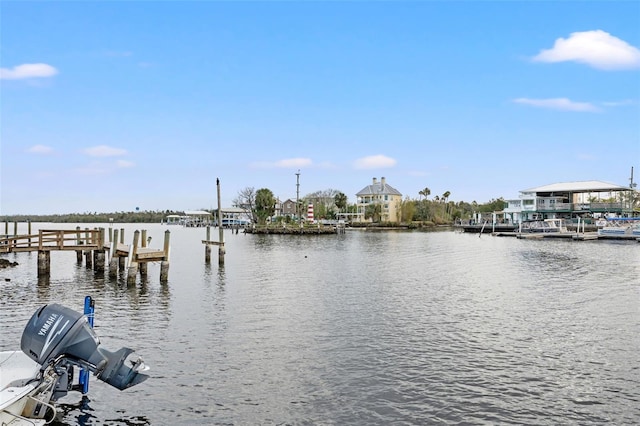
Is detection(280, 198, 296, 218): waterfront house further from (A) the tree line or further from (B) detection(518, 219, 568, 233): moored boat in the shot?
(B) detection(518, 219, 568, 233): moored boat

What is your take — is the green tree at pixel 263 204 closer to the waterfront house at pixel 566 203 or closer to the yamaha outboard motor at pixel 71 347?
the waterfront house at pixel 566 203

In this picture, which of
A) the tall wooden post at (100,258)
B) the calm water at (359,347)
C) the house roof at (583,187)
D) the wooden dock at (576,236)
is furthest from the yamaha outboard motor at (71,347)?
the house roof at (583,187)

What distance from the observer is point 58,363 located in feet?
29.4

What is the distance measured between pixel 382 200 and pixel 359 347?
13557 cm

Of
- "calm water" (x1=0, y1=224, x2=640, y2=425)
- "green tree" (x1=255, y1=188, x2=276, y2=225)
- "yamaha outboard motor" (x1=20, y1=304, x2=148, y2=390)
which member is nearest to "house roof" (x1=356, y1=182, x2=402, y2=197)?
"green tree" (x1=255, y1=188, x2=276, y2=225)

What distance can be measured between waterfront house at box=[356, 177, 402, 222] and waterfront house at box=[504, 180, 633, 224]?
3796cm

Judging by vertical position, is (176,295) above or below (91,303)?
below

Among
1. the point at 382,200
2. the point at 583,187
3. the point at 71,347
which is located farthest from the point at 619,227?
the point at 71,347

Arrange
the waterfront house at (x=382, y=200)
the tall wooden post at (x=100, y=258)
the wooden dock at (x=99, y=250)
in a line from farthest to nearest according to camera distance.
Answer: the waterfront house at (x=382, y=200) → the tall wooden post at (x=100, y=258) → the wooden dock at (x=99, y=250)

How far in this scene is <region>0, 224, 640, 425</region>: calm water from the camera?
34.4 feet

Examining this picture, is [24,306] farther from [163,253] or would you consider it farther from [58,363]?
[58,363]

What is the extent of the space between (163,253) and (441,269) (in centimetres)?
2015

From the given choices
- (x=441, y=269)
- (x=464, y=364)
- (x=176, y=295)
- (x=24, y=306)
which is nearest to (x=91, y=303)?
(x=464, y=364)

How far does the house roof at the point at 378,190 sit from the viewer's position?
151000 mm
